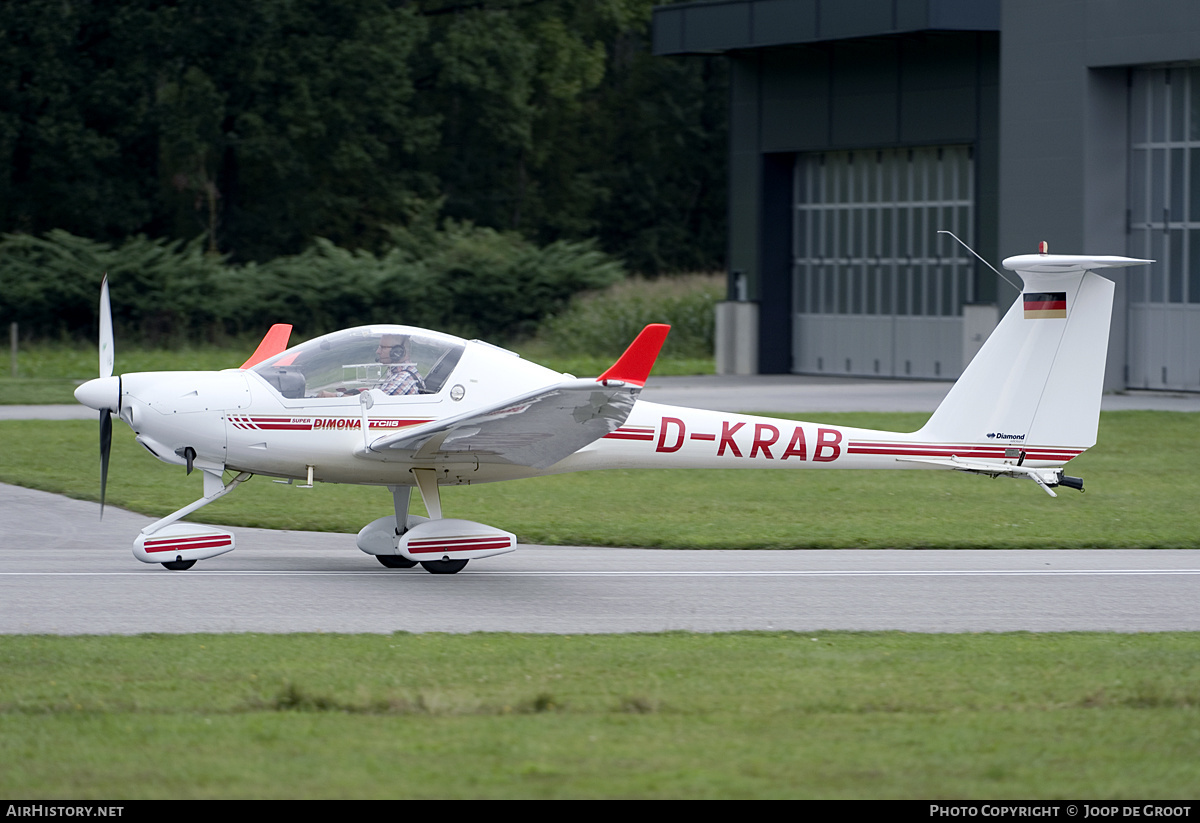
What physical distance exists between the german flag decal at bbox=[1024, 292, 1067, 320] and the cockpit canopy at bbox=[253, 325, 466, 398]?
14.8ft

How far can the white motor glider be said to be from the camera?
11.2 metres

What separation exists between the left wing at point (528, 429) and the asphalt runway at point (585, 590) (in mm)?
982

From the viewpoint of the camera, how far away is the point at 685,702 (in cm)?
729

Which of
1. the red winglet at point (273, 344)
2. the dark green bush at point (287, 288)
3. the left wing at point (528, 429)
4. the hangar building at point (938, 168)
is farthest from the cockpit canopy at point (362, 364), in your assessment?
the dark green bush at point (287, 288)

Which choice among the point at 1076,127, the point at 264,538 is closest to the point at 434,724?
the point at 264,538

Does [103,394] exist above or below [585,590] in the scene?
above

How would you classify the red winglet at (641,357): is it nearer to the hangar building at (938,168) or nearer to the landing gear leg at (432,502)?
the landing gear leg at (432,502)

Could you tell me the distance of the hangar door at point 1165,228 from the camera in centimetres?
2898

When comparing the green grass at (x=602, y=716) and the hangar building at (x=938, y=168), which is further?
the hangar building at (x=938, y=168)

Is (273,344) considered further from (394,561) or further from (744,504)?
(744,504)

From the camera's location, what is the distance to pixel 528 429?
35.2ft

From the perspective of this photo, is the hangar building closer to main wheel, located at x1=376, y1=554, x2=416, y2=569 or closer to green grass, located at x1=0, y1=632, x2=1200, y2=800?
main wheel, located at x1=376, y1=554, x2=416, y2=569

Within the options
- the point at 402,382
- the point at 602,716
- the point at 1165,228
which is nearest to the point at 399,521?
the point at 402,382

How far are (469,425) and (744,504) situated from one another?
18.8 feet
